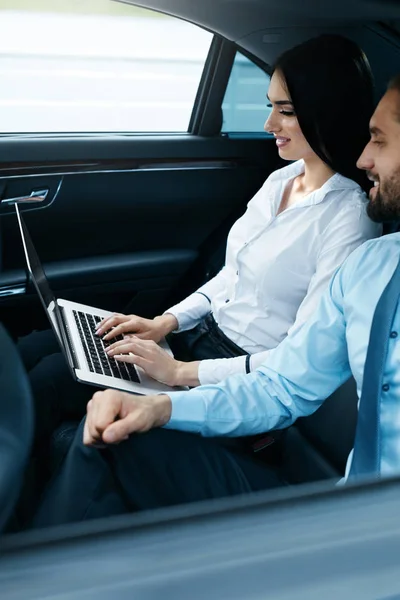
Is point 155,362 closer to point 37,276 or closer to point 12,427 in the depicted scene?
point 37,276


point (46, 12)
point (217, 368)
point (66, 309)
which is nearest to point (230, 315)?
point (217, 368)

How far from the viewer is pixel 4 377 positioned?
1.11m

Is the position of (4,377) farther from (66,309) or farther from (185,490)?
(66,309)

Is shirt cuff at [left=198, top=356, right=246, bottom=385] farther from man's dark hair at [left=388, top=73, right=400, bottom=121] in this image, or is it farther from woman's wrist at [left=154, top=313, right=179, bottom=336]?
man's dark hair at [left=388, top=73, right=400, bottom=121]

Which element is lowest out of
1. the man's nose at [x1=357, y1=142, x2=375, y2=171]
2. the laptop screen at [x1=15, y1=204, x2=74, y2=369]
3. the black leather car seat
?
the laptop screen at [x1=15, y1=204, x2=74, y2=369]

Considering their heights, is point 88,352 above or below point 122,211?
below

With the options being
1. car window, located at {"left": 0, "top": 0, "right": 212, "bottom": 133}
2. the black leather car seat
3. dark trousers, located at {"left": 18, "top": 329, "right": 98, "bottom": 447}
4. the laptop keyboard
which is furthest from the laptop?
car window, located at {"left": 0, "top": 0, "right": 212, "bottom": 133}

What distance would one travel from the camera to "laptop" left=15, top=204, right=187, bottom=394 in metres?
1.67

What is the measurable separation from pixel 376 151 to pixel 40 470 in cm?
90

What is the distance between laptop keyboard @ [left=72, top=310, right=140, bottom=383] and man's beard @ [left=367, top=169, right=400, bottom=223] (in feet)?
2.08

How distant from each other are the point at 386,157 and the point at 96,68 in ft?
6.24

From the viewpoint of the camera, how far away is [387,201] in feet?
5.08

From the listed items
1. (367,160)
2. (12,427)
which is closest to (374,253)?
(367,160)

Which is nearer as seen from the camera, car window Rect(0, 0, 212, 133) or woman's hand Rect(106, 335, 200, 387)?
woman's hand Rect(106, 335, 200, 387)
